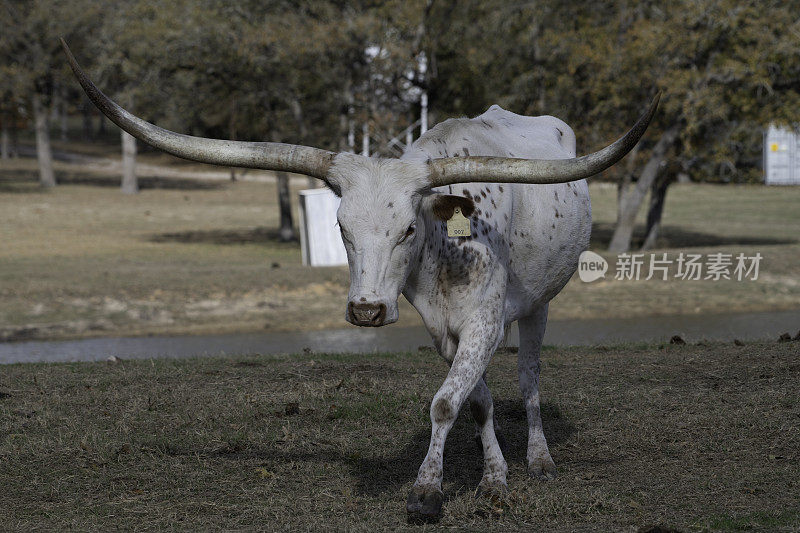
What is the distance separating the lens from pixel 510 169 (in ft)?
16.9

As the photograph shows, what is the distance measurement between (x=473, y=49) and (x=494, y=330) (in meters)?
18.3

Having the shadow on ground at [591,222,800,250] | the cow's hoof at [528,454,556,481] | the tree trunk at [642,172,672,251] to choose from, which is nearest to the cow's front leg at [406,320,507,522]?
the cow's hoof at [528,454,556,481]

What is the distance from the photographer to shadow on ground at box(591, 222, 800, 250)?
26141 mm

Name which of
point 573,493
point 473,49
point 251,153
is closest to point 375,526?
point 573,493

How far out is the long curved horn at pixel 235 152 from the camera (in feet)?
17.4

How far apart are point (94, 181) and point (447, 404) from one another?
48228 mm

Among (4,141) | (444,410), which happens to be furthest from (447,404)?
(4,141)

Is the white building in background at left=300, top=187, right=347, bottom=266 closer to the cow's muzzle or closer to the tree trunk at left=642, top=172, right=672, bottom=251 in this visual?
the tree trunk at left=642, top=172, right=672, bottom=251

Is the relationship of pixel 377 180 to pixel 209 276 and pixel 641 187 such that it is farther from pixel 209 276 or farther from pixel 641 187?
pixel 641 187

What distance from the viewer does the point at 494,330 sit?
5.51 metres

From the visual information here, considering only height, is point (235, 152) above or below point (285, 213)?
above

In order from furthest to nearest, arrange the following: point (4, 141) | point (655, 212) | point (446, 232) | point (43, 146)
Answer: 1. point (4, 141)
2. point (43, 146)
3. point (655, 212)
4. point (446, 232)

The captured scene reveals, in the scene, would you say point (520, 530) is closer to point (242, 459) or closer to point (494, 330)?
point (494, 330)

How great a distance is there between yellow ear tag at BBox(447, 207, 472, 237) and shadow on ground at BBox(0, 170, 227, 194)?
42.0 m
